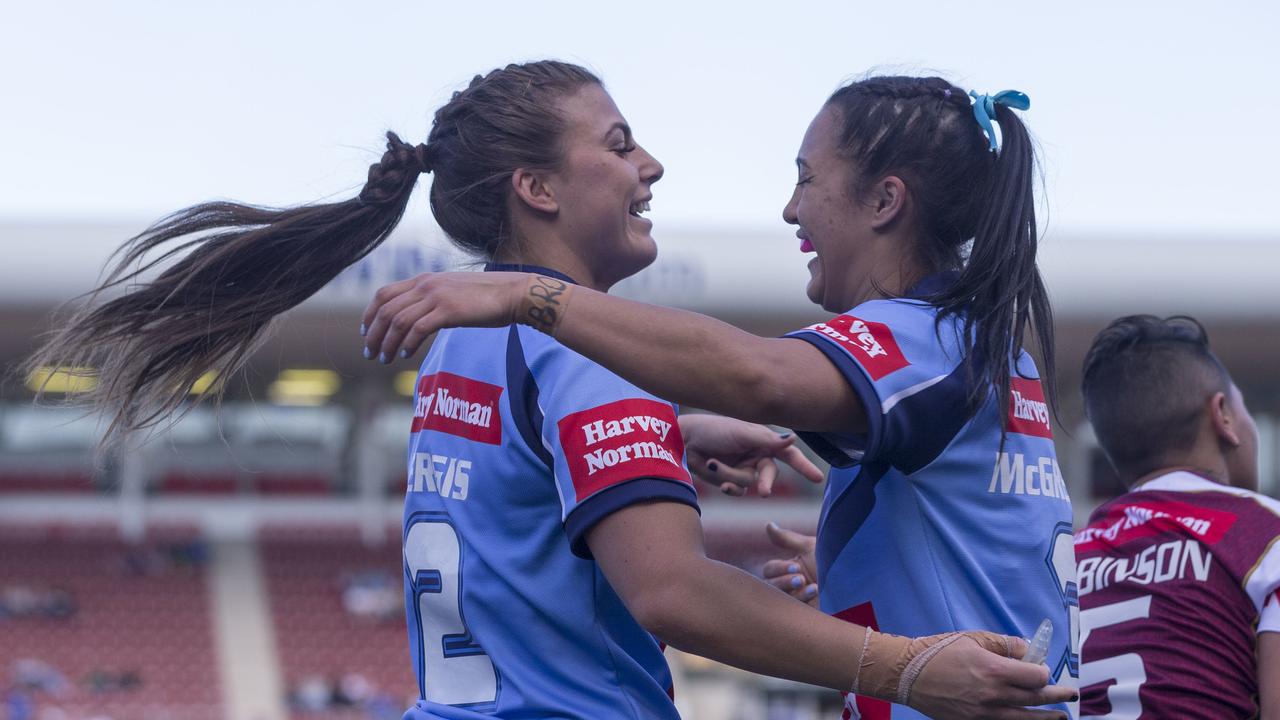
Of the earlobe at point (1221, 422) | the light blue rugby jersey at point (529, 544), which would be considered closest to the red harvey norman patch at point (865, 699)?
the light blue rugby jersey at point (529, 544)

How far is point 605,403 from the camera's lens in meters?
1.92

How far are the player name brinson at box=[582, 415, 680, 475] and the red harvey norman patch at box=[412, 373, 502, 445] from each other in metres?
0.22

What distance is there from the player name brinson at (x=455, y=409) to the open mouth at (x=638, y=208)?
45 centimetres

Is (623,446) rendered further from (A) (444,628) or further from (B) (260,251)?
(B) (260,251)

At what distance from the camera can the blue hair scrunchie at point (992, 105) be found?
6.86 feet

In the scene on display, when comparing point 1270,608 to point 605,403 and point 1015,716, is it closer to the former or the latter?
point 1015,716

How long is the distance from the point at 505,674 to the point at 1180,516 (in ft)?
5.04

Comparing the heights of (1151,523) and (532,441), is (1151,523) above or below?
below

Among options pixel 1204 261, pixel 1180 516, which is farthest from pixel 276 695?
pixel 1180 516

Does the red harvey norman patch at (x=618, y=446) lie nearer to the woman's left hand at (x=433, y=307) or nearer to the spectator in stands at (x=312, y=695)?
the woman's left hand at (x=433, y=307)

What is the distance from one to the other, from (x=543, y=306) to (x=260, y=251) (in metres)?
0.74

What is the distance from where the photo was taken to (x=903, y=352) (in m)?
1.82

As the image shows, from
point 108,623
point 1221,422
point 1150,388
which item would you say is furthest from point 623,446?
point 108,623

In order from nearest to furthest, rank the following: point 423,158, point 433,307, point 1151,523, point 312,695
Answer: point 433,307 < point 423,158 < point 1151,523 < point 312,695
